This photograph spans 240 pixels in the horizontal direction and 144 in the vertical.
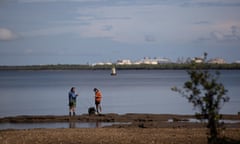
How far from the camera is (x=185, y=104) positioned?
178ft

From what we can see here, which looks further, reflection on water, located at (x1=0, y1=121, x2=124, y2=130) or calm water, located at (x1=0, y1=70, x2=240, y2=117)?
calm water, located at (x1=0, y1=70, x2=240, y2=117)

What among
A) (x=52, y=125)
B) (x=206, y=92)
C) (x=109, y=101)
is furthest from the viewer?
(x=109, y=101)

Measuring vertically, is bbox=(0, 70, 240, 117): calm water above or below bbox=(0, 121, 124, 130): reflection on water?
above

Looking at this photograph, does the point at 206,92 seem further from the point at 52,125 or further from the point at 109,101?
the point at 109,101

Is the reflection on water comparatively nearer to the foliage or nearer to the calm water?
the calm water

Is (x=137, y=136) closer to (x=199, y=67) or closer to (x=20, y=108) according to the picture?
(x=199, y=67)

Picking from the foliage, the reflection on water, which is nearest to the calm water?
the reflection on water

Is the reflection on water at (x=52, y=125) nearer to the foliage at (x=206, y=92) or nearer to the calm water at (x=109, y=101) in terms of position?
the calm water at (x=109, y=101)

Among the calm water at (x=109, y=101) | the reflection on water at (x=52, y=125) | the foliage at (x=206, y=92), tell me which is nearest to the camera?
the foliage at (x=206, y=92)

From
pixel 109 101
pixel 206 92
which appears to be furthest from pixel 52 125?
pixel 109 101

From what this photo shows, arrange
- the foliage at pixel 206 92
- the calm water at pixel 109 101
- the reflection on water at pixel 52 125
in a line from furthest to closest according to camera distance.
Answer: the calm water at pixel 109 101, the reflection on water at pixel 52 125, the foliage at pixel 206 92

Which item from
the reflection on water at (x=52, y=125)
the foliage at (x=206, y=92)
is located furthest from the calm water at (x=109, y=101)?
the foliage at (x=206, y=92)

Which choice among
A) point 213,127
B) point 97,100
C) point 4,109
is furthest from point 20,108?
point 213,127

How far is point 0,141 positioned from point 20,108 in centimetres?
3095
